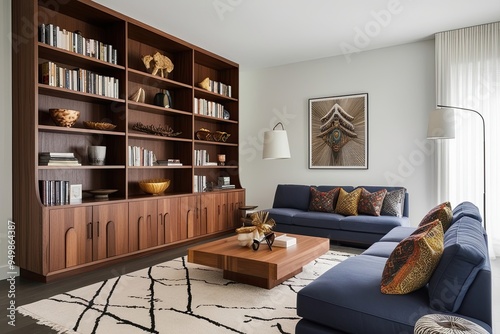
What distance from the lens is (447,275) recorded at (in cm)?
162

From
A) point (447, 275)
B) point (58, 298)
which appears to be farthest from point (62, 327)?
point (447, 275)

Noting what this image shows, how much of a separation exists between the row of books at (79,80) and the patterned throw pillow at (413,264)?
343 cm

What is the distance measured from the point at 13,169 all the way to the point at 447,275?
3.77 metres

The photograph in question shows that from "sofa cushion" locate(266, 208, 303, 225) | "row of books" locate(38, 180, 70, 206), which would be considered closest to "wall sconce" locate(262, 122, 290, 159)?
"sofa cushion" locate(266, 208, 303, 225)

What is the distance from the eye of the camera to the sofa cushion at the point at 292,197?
5422 mm

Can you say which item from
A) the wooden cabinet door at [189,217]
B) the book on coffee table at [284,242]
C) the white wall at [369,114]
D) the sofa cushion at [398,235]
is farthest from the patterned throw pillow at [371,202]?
the wooden cabinet door at [189,217]

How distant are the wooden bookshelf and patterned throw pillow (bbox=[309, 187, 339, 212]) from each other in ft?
4.40

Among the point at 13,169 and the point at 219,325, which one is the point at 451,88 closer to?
the point at 219,325

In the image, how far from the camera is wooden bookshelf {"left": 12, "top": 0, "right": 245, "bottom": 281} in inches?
130

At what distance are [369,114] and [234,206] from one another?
8.53 feet

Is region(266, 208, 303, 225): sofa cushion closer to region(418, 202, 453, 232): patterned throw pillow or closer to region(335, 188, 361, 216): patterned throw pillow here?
region(335, 188, 361, 216): patterned throw pillow

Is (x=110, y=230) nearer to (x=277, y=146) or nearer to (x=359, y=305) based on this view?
(x=277, y=146)

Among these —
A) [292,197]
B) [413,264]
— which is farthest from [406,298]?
[292,197]

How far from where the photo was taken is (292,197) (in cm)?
553
